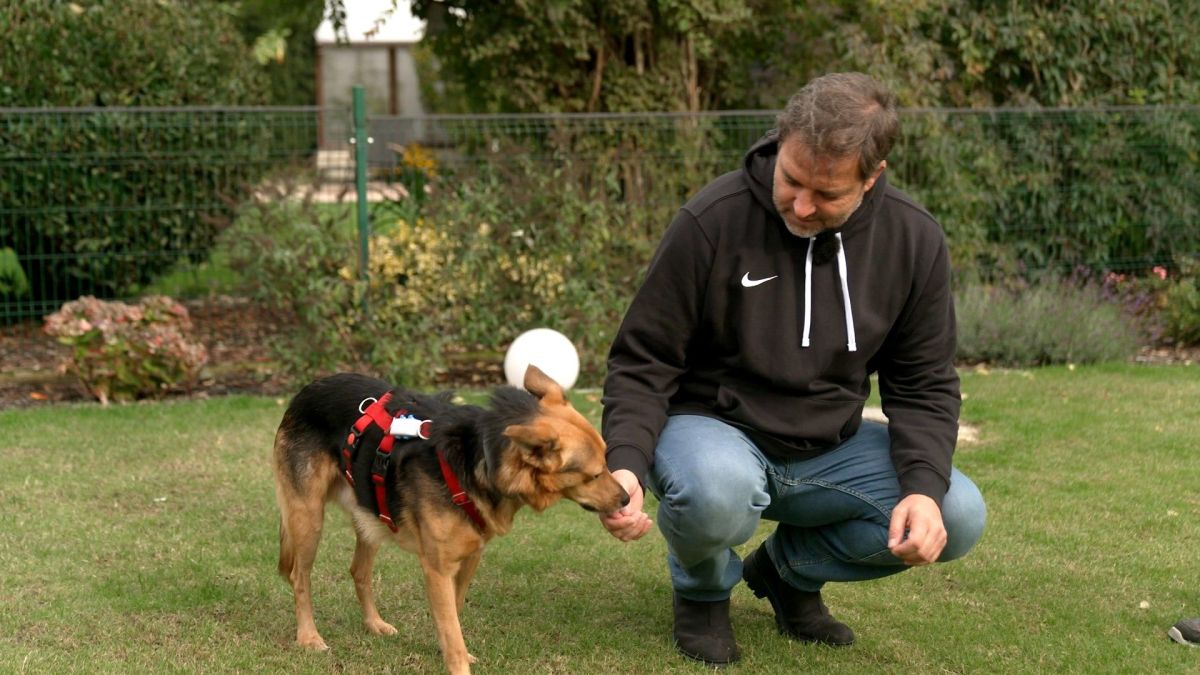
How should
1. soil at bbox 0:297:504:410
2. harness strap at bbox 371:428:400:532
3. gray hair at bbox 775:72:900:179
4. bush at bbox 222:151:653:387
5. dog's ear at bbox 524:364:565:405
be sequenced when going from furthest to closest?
soil at bbox 0:297:504:410, bush at bbox 222:151:653:387, harness strap at bbox 371:428:400:532, dog's ear at bbox 524:364:565:405, gray hair at bbox 775:72:900:179

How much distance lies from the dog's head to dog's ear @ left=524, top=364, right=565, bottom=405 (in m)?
0.11

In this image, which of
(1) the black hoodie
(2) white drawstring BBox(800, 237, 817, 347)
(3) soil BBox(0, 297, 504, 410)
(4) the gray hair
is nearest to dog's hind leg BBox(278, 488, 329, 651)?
(1) the black hoodie

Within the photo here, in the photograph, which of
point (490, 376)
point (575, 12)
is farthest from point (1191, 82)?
point (490, 376)

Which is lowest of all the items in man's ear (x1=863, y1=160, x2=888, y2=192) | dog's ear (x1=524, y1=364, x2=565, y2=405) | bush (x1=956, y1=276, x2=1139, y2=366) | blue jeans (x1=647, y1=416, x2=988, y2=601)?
bush (x1=956, y1=276, x2=1139, y2=366)

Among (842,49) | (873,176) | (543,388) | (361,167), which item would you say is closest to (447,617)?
(543,388)

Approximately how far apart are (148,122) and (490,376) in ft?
10.2

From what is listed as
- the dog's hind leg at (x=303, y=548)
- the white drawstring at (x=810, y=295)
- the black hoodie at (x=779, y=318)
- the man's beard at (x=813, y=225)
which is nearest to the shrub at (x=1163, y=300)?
the black hoodie at (x=779, y=318)

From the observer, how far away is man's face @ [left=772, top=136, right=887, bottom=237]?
3636 millimetres

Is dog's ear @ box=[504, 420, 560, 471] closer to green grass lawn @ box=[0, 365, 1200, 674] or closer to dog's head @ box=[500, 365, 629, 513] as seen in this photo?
dog's head @ box=[500, 365, 629, 513]

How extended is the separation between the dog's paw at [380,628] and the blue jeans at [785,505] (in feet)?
3.24

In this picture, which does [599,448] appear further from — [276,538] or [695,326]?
[276,538]

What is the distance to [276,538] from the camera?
→ 5457mm

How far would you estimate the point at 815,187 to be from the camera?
12.1 ft

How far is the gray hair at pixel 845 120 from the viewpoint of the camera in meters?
3.57
